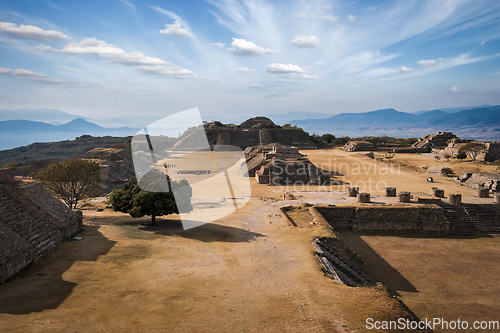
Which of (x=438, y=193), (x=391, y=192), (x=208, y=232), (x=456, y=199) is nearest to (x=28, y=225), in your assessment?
(x=208, y=232)

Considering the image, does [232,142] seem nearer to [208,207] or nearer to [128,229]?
[208,207]

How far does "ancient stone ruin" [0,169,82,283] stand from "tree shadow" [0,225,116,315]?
0.47 m

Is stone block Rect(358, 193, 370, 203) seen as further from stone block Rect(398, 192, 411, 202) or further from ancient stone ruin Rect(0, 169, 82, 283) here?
ancient stone ruin Rect(0, 169, 82, 283)

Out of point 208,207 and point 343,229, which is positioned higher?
point 208,207

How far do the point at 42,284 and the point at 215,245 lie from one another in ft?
26.9

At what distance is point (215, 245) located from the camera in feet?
55.2

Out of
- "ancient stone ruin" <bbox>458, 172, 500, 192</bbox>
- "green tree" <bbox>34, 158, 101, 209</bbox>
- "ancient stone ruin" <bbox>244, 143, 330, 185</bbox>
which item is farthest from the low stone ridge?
"ancient stone ruin" <bbox>458, 172, 500, 192</bbox>

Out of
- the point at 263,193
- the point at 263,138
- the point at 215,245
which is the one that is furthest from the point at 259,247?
the point at 263,138

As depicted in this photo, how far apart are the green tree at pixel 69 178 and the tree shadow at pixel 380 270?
68.8ft

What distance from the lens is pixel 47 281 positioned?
38.2 ft

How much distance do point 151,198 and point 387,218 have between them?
60.9 ft

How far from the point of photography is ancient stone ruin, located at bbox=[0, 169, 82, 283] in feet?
39.8

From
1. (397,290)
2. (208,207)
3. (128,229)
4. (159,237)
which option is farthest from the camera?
(208,207)

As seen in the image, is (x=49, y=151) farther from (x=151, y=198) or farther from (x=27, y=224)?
(x=27, y=224)
